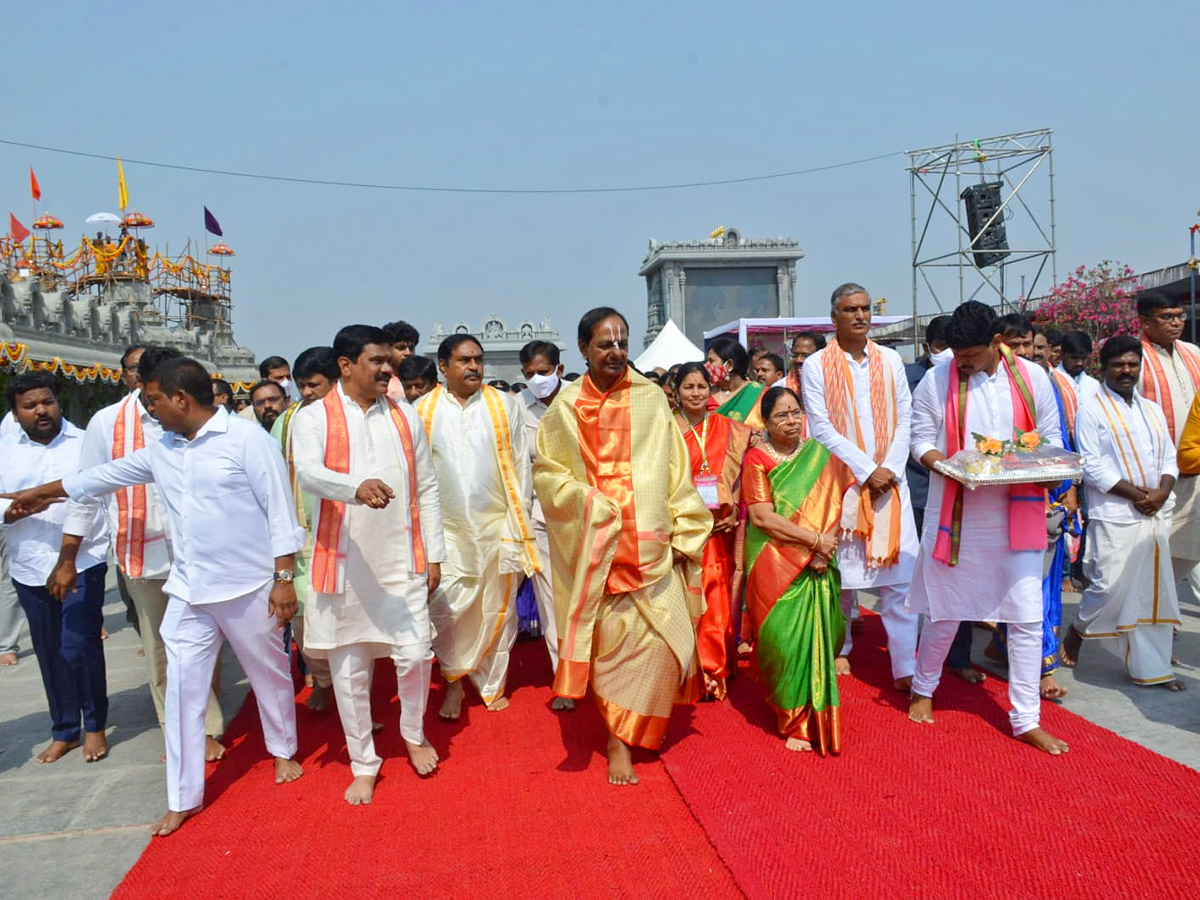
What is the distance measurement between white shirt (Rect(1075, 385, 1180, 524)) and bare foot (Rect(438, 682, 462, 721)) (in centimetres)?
347

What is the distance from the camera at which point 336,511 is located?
3.99 metres

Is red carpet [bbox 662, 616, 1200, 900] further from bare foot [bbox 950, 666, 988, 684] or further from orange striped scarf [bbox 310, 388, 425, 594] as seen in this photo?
orange striped scarf [bbox 310, 388, 425, 594]

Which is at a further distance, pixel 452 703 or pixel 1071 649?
pixel 1071 649

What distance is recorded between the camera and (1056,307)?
733 inches

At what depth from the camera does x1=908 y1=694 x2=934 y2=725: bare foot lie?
4.48 m

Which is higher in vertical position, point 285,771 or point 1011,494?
point 1011,494

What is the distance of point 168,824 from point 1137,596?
4.60 meters

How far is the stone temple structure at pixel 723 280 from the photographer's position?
3000cm

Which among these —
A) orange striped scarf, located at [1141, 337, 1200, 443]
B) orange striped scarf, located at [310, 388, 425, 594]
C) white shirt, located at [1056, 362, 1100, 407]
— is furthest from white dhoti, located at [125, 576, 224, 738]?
orange striped scarf, located at [1141, 337, 1200, 443]

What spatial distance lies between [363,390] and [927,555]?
271 cm

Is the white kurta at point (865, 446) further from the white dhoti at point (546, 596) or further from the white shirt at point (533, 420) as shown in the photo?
the white shirt at point (533, 420)

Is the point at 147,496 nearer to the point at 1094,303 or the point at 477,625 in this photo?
the point at 477,625

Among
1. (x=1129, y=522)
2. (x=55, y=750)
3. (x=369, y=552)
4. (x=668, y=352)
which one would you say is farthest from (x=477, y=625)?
(x=668, y=352)

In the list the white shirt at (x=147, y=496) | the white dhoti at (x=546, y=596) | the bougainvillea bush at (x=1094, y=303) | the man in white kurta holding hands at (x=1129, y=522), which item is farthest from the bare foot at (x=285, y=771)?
the bougainvillea bush at (x=1094, y=303)
